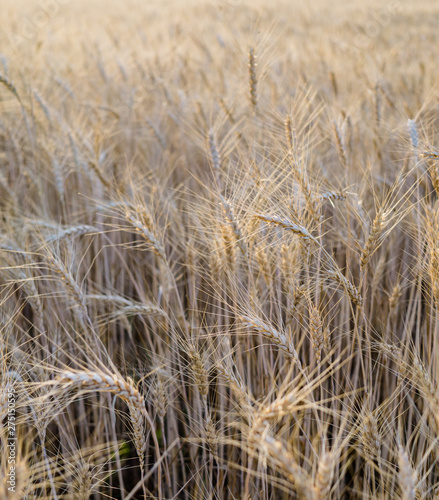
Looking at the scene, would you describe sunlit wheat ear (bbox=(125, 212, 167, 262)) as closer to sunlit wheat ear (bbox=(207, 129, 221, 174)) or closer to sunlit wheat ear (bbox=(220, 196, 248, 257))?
sunlit wheat ear (bbox=(220, 196, 248, 257))

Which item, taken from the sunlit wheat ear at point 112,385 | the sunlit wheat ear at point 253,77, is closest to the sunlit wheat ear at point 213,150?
the sunlit wheat ear at point 253,77

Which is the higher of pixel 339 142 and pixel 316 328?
pixel 339 142

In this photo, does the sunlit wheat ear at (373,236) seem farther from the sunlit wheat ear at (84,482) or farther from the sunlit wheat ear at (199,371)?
the sunlit wheat ear at (84,482)

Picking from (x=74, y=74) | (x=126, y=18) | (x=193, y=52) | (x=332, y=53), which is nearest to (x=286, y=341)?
(x=74, y=74)

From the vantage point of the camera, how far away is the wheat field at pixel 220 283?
1043 millimetres

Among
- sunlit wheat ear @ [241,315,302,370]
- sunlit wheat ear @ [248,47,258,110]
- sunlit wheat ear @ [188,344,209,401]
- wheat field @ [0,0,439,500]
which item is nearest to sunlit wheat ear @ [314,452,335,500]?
wheat field @ [0,0,439,500]

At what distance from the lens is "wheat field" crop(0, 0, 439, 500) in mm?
1043

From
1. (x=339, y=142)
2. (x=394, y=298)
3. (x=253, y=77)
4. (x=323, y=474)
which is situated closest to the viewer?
(x=323, y=474)

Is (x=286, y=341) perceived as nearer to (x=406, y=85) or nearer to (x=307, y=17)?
(x=406, y=85)

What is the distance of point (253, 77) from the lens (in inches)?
68.7

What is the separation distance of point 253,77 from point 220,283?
93cm

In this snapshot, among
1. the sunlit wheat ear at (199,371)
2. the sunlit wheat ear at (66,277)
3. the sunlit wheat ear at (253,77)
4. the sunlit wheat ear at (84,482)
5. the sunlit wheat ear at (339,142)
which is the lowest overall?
the sunlit wheat ear at (84,482)

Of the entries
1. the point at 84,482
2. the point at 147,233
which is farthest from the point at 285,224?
the point at 84,482

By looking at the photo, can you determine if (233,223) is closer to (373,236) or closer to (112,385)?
(373,236)
